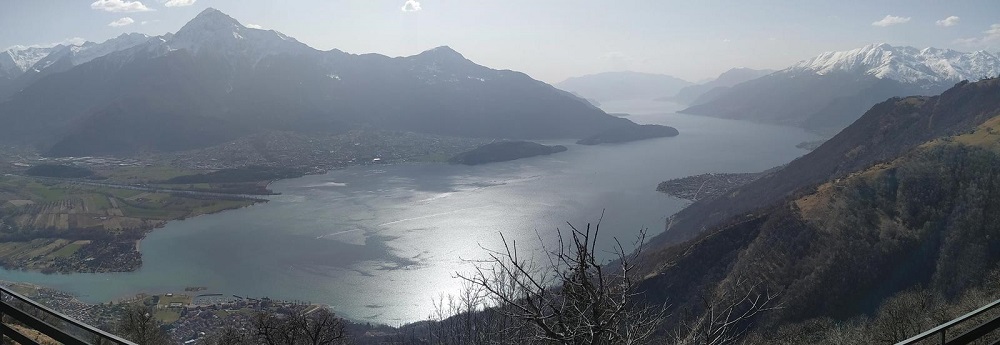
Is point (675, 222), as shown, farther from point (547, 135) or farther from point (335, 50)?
point (335, 50)

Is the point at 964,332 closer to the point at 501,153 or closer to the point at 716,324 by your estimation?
the point at 716,324

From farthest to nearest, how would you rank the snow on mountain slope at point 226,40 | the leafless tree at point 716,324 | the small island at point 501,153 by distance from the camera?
the snow on mountain slope at point 226,40
the small island at point 501,153
the leafless tree at point 716,324

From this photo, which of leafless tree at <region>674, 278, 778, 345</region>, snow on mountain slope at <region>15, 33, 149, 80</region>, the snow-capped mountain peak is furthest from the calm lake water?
snow on mountain slope at <region>15, 33, 149, 80</region>

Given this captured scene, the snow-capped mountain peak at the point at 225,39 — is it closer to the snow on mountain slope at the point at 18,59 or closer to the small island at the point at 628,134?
the snow on mountain slope at the point at 18,59

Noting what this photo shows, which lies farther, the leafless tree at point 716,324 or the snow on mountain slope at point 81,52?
the snow on mountain slope at point 81,52

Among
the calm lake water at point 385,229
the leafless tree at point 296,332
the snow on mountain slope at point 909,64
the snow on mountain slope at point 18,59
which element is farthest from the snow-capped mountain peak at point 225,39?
the snow on mountain slope at point 909,64

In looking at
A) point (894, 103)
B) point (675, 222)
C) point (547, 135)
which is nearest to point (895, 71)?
point (547, 135)

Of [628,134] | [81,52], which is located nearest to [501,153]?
[628,134]
